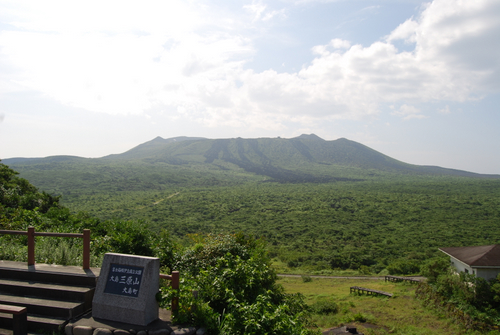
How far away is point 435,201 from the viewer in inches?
3664

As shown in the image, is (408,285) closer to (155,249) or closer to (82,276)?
(155,249)

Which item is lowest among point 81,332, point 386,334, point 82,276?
point 386,334

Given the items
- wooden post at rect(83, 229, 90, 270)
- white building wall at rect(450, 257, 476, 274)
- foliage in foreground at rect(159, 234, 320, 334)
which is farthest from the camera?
white building wall at rect(450, 257, 476, 274)

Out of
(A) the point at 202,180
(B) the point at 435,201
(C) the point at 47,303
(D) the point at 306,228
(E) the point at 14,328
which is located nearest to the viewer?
(E) the point at 14,328

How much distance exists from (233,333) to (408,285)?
25393mm

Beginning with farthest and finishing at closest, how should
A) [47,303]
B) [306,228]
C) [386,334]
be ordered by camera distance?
[306,228], [386,334], [47,303]

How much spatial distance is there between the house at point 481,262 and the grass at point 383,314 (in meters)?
3.55

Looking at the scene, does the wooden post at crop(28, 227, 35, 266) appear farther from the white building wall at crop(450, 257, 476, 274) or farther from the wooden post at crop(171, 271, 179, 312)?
the white building wall at crop(450, 257, 476, 274)

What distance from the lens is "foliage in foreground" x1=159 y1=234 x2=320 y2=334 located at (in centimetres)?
495

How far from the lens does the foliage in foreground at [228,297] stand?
4.95 metres

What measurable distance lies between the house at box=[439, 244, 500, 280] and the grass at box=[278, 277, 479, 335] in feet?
11.6

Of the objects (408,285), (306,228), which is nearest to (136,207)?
(306,228)

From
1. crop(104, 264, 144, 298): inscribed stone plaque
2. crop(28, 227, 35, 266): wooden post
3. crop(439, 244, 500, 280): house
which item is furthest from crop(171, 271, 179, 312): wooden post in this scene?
crop(439, 244, 500, 280): house

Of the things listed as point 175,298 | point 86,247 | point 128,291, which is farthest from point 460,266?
point 86,247
